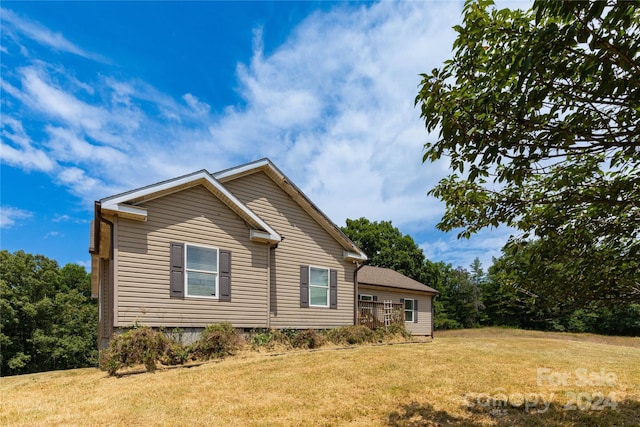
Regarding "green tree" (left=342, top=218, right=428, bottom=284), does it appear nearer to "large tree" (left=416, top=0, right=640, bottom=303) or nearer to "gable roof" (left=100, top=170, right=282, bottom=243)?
"gable roof" (left=100, top=170, right=282, bottom=243)

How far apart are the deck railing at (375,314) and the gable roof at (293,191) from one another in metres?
2.11

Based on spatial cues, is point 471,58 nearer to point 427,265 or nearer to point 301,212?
point 301,212

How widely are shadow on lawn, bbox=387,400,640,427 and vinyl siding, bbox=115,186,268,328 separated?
23.2 ft

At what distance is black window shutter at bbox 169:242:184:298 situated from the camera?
1027 cm

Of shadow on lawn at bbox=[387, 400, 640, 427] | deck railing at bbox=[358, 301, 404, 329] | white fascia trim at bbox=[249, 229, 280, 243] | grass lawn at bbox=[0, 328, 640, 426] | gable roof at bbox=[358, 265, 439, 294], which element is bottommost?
deck railing at bbox=[358, 301, 404, 329]

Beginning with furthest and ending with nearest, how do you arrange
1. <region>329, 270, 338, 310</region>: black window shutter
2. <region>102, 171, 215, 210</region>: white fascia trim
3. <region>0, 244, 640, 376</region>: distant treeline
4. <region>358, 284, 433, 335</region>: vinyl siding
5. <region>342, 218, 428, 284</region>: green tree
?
<region>342, 218, 428, 284</region>: green tree → <region>0, 244, 640, 376</region>: distant treeline → <region>358, 284, 433, 335</region>: vinyl siding → <region>329, 270, 338, 310</region>: black window shutter → <region>102, 171, 215, 210</region>: white fascia trim

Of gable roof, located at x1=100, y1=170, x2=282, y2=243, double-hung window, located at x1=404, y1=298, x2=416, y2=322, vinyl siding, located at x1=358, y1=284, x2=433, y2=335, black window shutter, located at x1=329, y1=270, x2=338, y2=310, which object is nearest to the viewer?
gable roof, located at x1=100, y1=170, x2=282, y2=243

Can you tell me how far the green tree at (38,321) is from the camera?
28270 millimetres

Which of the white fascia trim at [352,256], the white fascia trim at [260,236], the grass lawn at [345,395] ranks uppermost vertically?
the white fascia trim at [260,236]

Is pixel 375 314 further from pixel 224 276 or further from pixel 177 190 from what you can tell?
pixel 177 190

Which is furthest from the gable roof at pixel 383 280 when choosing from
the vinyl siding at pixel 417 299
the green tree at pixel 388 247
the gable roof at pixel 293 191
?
the green tree at pixel 388 247

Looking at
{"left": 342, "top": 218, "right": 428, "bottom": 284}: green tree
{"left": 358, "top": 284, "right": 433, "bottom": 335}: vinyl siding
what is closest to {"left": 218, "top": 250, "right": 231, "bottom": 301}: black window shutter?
{"left": 358, "top": 284, "right": 433, "bottom": 335}: vinyl siding

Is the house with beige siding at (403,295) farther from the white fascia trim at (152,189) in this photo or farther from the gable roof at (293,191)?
the white fascia trim at (152,189)

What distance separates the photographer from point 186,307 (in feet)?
34.2
